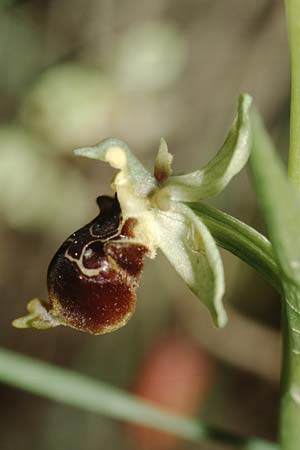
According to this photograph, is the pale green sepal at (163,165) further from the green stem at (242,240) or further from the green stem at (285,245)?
the green stem at (285,245)

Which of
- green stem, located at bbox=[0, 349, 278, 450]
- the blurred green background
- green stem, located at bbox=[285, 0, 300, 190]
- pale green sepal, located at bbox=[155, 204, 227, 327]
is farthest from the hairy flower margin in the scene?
the blurred green background

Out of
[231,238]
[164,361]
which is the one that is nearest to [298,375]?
[231,238]

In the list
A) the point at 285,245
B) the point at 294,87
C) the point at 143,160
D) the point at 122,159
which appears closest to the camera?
the point at 285,245

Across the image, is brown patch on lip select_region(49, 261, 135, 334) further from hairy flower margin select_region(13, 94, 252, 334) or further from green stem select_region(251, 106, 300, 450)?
green stem select_region(251, 106, 300, 450)

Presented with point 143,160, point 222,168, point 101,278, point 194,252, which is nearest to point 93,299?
point 101,278

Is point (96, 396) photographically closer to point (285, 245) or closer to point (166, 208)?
point (166, 208)

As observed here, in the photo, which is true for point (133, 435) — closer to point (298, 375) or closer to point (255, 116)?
point (298, 375)
